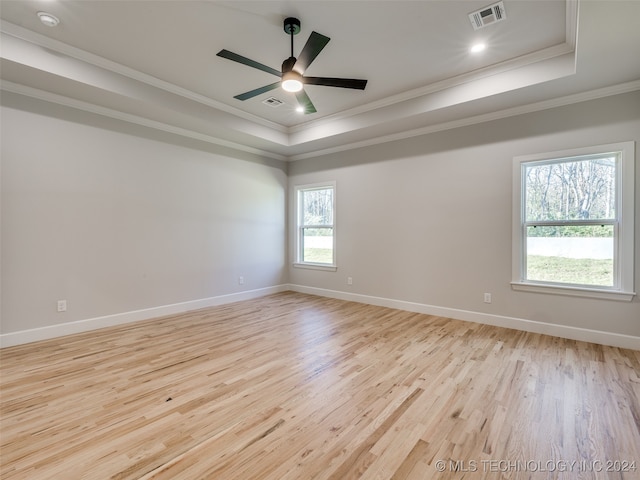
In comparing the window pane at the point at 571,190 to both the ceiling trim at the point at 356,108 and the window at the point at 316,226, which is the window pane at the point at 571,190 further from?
the window at the point at 316,226

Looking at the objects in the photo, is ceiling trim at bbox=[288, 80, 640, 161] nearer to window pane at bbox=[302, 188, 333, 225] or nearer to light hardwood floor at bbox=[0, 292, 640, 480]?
window pane at bbox=[302, 188, 333, 225]

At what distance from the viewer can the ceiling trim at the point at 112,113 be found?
3345mm

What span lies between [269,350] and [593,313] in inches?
144

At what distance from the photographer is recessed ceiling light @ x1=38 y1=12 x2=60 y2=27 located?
8.70 feet

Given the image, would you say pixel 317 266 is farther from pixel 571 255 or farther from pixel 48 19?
pixel 48 19

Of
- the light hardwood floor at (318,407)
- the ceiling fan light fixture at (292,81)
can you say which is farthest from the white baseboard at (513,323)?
the ceiling fan light fixture at (292,81)

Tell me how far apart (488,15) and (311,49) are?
163 centimetres

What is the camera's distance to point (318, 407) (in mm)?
2166

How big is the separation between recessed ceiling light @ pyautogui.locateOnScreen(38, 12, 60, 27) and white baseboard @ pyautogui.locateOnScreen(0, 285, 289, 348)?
3142 millimetres

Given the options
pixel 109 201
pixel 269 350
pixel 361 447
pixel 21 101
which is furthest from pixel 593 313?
pixel 21 101

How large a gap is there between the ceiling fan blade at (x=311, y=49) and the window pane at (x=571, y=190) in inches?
122

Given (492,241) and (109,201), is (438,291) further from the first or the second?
(109,201)

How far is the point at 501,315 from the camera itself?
159 inches

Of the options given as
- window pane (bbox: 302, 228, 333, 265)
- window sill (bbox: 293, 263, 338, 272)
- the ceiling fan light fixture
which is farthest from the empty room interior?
window pane (bbox: 302, 228, 333, 265)
